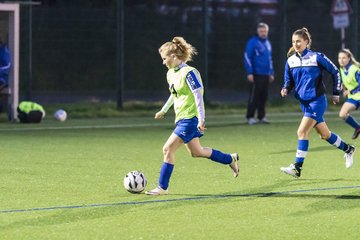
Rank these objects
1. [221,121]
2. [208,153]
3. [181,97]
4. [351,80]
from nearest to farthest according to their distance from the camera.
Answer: [181,97]
[208,153]
[351,80]
[221,121]

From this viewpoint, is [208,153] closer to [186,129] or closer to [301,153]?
[186,129]

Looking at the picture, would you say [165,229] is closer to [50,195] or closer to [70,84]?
[50,195]

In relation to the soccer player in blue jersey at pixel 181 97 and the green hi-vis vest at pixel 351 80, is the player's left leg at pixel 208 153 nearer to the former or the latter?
the soccer player in blue jersey at pixel 181 97

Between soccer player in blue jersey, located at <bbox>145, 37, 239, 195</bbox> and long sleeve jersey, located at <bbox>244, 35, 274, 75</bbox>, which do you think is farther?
long sleeve jersey, located at <bbox>244, 35, 274, 75</bbox>

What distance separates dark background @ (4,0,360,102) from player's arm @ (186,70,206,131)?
1399 cm

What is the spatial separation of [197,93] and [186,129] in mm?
444

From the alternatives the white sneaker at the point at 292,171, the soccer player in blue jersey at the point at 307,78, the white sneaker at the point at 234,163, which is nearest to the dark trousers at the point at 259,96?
the soccer player in blue jersey at the point at 307,78

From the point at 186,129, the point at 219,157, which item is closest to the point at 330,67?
the point at 219,157

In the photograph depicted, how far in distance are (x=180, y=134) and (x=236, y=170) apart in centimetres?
138

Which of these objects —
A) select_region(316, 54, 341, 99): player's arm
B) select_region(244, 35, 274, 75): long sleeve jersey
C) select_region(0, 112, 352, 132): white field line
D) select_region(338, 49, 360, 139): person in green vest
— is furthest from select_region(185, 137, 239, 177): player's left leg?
select_region(244, 35, 274, 75): long sleeve jersey

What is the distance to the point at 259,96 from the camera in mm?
24141

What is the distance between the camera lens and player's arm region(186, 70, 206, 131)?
1188 cm

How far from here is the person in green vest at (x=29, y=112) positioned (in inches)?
933

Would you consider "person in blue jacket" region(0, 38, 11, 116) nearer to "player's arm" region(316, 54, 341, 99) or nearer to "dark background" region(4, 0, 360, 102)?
"dark background" region(4, 0, 360, 102)
